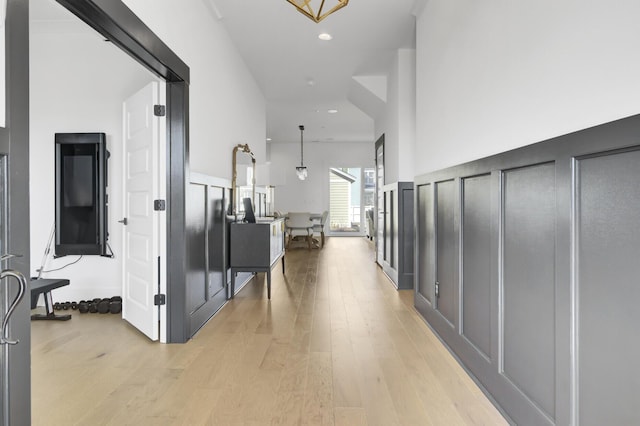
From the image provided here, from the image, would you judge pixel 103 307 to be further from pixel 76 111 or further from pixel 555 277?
pixel 555 277

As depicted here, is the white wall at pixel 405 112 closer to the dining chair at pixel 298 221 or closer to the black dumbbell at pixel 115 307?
the black dumbbell at pixel 115 307

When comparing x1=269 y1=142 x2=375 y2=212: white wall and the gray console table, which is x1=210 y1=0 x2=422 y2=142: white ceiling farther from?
x1=269 y1=142 x2=375 y2=212: white wall

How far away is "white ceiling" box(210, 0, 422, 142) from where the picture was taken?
12.3 feet

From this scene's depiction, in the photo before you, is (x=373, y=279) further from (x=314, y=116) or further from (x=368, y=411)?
(x=314, y=116)

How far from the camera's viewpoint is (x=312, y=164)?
Result: 12250 millimetres

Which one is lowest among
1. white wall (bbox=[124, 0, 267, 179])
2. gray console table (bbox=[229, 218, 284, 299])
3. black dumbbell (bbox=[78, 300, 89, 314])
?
black dumbbell (bbox=[78, 300, 89, 314])

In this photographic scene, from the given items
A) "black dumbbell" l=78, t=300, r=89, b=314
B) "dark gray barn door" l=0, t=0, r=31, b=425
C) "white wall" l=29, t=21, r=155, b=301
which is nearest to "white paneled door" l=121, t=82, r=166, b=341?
"black dumbbell" l=78, t=300, r=89, b=314

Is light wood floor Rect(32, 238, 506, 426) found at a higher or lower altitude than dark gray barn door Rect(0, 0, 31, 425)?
lower

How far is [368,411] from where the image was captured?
192cm

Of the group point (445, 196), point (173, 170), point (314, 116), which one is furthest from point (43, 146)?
point (314, 116)

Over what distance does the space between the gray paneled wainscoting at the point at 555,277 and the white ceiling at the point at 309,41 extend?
225 centimetres

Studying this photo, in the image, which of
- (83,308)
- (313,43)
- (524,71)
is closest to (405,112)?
(313,43)

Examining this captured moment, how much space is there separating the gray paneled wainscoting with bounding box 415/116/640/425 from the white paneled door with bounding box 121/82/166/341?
2077 mm

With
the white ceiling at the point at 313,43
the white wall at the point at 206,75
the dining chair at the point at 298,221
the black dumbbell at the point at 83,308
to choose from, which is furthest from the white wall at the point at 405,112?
the dining chair at the point at 298,221
